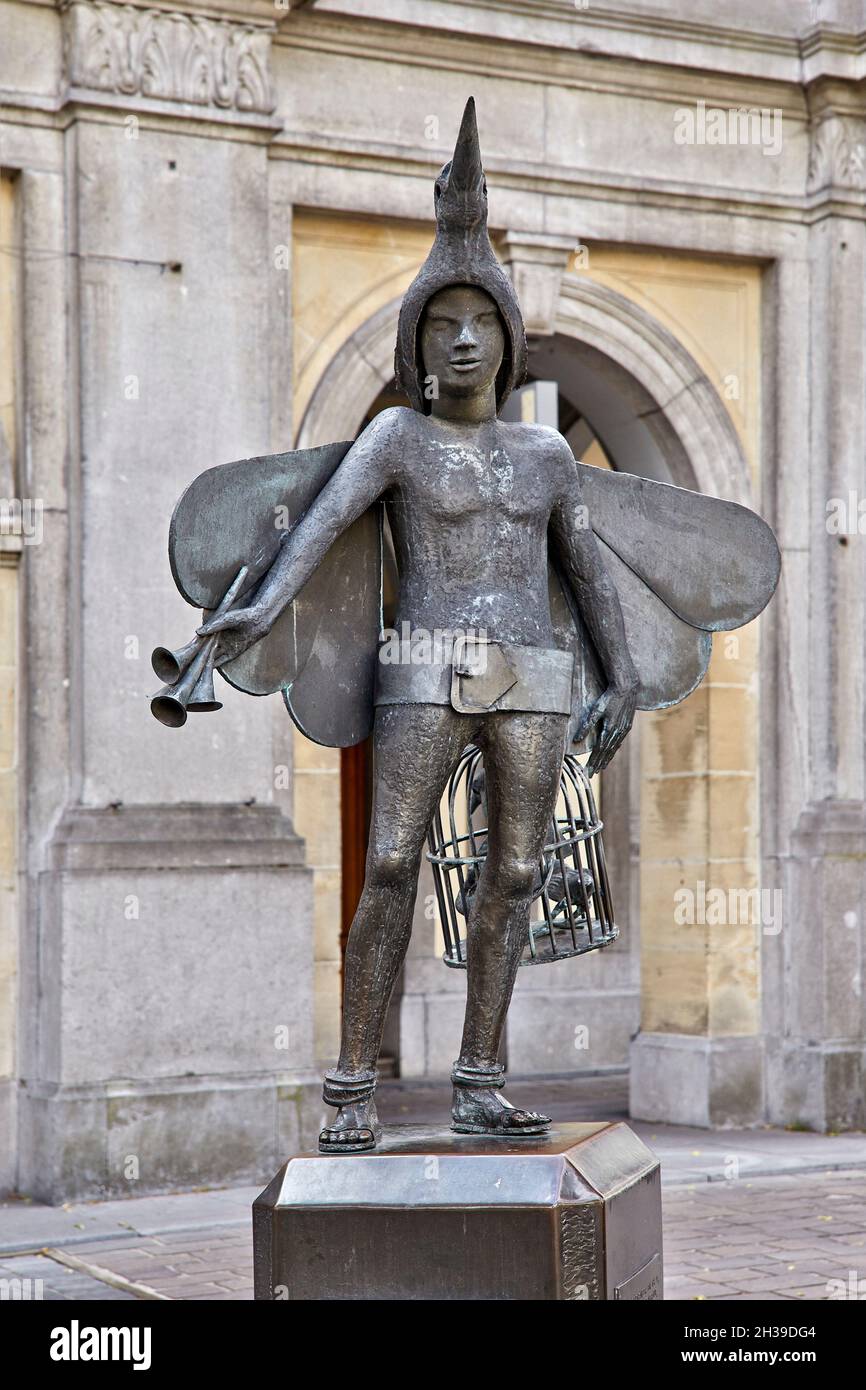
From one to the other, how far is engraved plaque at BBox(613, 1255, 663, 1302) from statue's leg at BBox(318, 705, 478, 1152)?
72 cm

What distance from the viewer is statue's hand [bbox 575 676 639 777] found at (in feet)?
17.4

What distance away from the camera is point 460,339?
5.06m

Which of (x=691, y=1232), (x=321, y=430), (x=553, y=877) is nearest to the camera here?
(x=553, y=877)

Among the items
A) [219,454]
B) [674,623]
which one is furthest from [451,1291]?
[219,454]

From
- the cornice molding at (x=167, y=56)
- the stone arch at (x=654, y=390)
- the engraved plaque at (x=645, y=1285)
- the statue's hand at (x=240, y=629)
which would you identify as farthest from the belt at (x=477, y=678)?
the stone arch at (x=654, y=390)

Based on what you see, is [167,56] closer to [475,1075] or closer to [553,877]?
[553,877]

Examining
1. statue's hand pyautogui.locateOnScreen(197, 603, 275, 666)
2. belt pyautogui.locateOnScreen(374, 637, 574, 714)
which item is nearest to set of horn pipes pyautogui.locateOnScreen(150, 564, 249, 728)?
statue's hand pyautogui.locateOnScreen(197, 603, 275, 666)

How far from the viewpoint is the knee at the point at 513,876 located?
5.07 meters

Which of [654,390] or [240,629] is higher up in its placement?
[654,390]

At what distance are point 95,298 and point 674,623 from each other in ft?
15.7

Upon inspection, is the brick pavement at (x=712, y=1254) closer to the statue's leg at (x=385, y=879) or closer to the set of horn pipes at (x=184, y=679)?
the statue's leg at (x=385, y=879)

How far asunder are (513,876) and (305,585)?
92 cm

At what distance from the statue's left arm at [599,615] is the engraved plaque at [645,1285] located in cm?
134

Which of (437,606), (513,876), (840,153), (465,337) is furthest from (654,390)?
(513,876)
